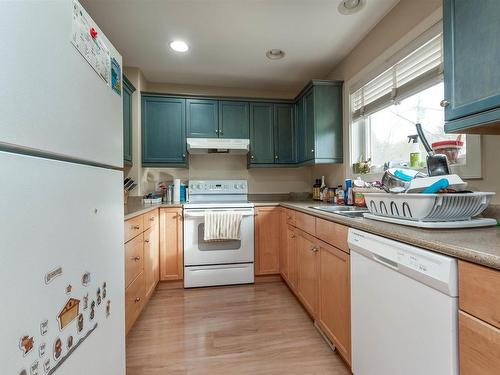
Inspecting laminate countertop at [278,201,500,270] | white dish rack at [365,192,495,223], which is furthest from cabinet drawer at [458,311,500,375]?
white dish rack at [365,192,495,223]

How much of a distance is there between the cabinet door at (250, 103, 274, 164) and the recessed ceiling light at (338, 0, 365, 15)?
4.47 feet

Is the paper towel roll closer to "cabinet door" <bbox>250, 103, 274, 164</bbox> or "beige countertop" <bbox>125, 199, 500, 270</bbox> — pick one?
"cabinet door" <bbox>250, 103, 274, 164</bbox>

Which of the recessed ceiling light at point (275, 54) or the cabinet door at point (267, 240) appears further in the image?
the cabinet door at point (267, 240)

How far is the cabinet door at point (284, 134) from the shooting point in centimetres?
306

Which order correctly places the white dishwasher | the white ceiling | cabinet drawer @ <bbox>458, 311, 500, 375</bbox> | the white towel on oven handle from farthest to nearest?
the white towel on oven handle, the white ceiling, the white dishwasher, cabinet drawer @ <bbox>458, 311, 500, 375</bbox>

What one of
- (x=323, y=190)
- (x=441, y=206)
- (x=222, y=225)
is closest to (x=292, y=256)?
(x=222, y=225)

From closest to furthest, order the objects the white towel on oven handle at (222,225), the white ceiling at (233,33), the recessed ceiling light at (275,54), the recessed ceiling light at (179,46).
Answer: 1. the white ceiling at (233,33)
2. the recessed ceiling light at (179,46)
3. the recessed ceiling light at (275,54)
4. the white towel on oven handle at (222,225)

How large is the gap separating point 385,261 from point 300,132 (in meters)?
2.12

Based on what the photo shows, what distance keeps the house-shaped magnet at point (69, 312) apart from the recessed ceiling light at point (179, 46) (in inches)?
87.2

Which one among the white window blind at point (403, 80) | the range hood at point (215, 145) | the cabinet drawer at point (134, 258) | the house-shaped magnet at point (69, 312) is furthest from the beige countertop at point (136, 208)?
the white window blind at point (403, 80)

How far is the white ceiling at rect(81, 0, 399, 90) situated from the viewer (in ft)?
5.77

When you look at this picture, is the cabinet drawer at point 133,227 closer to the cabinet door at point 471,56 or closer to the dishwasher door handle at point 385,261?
the dishwasher door handle at point 385,261

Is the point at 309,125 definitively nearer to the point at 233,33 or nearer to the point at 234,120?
the point at 234,120

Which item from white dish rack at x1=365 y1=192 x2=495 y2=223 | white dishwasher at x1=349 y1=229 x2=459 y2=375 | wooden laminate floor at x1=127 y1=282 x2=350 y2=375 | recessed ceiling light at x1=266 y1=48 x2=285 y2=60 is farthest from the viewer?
recessed ceiling light at x1=266 y1=48 x2=285 y2=60
